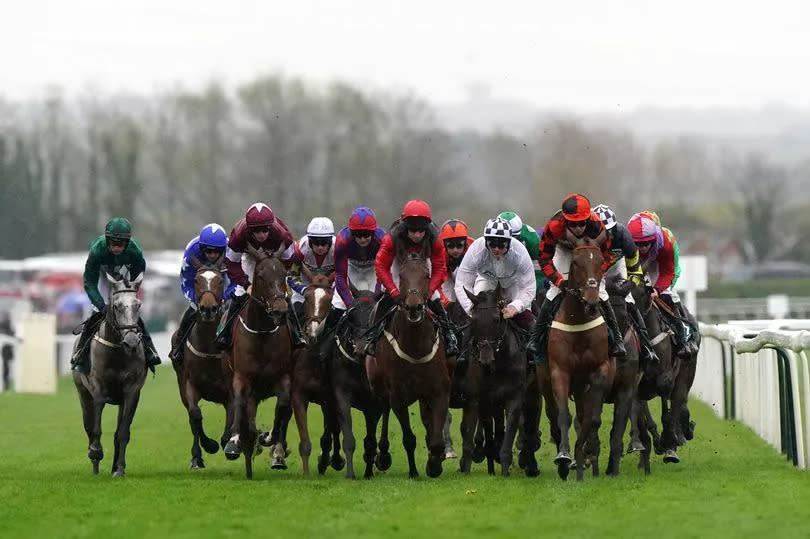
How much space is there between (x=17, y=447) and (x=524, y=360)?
6412 mm

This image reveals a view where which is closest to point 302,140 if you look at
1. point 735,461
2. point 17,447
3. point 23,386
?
point 23,386

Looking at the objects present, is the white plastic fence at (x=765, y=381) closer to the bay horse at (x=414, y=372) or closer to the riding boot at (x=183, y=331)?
the bay horse at (x=414, y=372)

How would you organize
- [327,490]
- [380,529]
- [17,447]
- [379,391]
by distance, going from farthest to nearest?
1. [17,447]
2. [379,391]
3. [327,490]
4. [380,529]

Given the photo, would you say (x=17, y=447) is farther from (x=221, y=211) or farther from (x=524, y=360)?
(x=221, y=211)

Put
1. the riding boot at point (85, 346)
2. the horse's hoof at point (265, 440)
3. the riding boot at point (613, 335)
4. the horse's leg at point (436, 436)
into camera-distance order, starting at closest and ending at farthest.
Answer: the riding boot at point (613, 335) → the horse's leg at point (436, 436) → the horse's hoof at point (265, 440) → the riding boot at point (85, 346)

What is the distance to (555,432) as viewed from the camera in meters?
13.2

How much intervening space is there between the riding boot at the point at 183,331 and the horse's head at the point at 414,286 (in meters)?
2.95

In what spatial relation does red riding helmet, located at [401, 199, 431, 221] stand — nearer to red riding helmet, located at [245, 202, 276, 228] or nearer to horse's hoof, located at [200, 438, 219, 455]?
red riding helmet, located at [245, 202, 276, 228]

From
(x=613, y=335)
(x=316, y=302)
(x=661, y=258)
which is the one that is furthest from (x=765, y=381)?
(x=316, y=302)

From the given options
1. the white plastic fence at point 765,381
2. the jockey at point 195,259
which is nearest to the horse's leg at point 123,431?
the jockey at point 195,259

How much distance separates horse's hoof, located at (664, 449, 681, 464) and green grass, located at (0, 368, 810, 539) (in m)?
0.09

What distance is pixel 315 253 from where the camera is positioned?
1328 centimetres

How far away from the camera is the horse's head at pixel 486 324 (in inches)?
472

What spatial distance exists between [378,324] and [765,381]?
12.9ft
